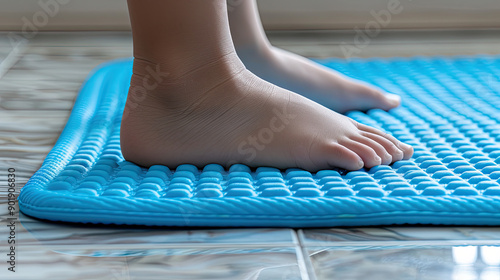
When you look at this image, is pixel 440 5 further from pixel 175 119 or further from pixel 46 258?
pixel 46 258

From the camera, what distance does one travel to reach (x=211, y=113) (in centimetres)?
79

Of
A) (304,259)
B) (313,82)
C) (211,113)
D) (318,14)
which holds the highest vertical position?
(318,14)

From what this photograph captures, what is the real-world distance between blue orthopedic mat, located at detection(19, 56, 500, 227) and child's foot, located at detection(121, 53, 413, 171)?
0.02m

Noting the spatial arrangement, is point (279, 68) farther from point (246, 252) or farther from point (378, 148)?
point (246, 252)

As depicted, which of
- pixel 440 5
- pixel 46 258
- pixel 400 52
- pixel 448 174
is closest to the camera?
pixel 46 258

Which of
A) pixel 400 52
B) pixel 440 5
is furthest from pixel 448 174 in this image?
pixel 440 5

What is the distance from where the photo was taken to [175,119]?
79cm

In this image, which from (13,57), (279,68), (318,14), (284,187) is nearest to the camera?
(284,187)

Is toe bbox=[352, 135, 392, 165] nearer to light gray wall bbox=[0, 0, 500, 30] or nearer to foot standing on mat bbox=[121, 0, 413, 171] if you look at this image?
foot standing on mat bbox=[121, 0, 413, 171]

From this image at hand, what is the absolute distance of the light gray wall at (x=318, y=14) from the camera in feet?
5.66

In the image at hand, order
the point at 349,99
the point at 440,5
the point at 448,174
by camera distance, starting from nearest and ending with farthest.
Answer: the point at 448,174 < the point at 349,99 < the point at 440,5

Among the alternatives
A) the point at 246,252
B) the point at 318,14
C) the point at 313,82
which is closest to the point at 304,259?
the point at 246,252

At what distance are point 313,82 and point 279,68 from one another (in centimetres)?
6

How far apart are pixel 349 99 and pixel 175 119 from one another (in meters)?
0.35
